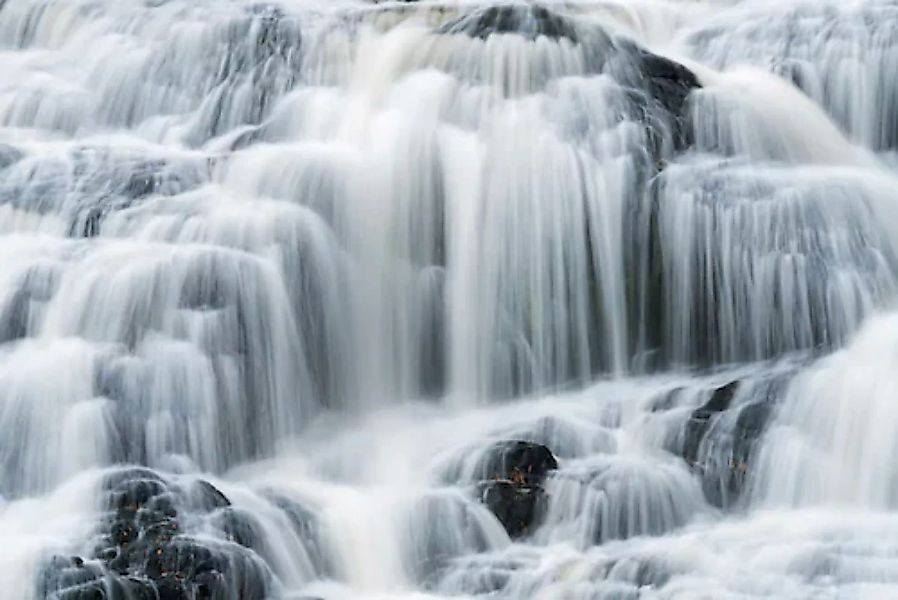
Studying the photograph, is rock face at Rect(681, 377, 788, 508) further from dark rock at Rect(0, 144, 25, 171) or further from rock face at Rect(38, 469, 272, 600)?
dark rock at Rect(0, 144, 25, 171)

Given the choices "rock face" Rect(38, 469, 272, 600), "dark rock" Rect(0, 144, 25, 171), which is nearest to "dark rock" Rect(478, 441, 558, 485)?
"rock face" Rect(38, 469, 272, 600)

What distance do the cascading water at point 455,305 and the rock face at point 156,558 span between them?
0.02m

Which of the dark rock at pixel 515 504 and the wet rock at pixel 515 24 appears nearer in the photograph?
the dark rock at pixel 515 504

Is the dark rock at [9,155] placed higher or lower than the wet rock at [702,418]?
higher

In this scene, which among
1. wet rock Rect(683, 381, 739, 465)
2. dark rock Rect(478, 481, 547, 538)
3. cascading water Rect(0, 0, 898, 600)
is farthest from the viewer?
wet rock Rect(683, 381, 739, 465)

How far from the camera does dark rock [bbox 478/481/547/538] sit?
31.7ft

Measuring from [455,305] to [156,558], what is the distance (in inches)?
151

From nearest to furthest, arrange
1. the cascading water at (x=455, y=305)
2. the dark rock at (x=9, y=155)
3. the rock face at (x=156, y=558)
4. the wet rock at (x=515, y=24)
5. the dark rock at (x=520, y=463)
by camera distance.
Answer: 1. the rock face at (x=156, y=558)
2. the cascading water at (x=455, y=305)
3. the dark rock at (x=520, y=463)
4. the dark rock at (x=9, y=155)
5. the wet rock at (x=515, y=24)

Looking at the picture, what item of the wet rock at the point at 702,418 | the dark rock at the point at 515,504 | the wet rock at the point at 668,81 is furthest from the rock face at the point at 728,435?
the wet rock at the point at 668,81

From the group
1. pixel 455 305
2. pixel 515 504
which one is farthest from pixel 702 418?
pixel 455 305

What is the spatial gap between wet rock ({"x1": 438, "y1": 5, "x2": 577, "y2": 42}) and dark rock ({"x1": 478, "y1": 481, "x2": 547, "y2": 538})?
4906 millimetres

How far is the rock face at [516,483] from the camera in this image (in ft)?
31.8

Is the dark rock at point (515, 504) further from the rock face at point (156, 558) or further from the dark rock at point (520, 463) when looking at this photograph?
the rock face at point (156, 558)

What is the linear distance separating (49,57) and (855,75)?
7470 millimetres
